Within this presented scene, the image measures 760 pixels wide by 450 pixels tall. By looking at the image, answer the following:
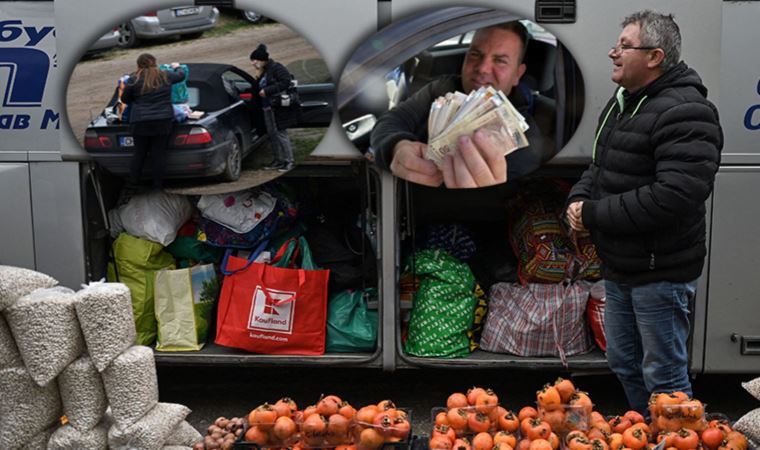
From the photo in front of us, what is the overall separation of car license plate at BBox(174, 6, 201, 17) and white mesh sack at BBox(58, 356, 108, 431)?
1735 millimetres

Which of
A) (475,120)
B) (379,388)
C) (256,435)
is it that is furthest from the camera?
(379,388)

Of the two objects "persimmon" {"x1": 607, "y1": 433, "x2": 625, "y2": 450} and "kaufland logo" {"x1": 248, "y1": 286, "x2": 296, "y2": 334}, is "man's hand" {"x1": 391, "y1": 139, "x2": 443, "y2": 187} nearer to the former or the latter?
"kaufland logo" {"x1": 248, "y1": 286, "x2": 296, "y2": 334}

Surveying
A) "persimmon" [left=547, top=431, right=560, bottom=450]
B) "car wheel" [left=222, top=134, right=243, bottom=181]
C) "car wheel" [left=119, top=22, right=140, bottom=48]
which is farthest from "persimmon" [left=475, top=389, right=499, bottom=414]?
"car wheel" [left=119, top=22, right=140, bottom=48]

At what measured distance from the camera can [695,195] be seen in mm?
3627

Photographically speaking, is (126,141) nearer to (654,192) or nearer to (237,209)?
(237,209)

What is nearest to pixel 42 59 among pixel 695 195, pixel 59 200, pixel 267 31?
pixel 59 200

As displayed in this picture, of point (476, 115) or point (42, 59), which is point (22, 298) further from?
point (476, 115)

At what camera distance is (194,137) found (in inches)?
180

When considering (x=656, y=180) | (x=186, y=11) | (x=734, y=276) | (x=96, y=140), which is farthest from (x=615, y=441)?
(x=96, y=140)

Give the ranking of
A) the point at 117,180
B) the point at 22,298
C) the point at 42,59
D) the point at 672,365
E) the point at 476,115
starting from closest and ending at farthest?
the point at 22,298, the point at 672,365, the point at 476,115, the point at 42,59, the point at 117,180

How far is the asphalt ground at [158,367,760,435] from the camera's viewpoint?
5273 mm

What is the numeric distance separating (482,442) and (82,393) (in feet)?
5.14

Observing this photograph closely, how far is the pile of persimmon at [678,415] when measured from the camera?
3.26 m

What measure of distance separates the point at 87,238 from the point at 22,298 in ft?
4.37
